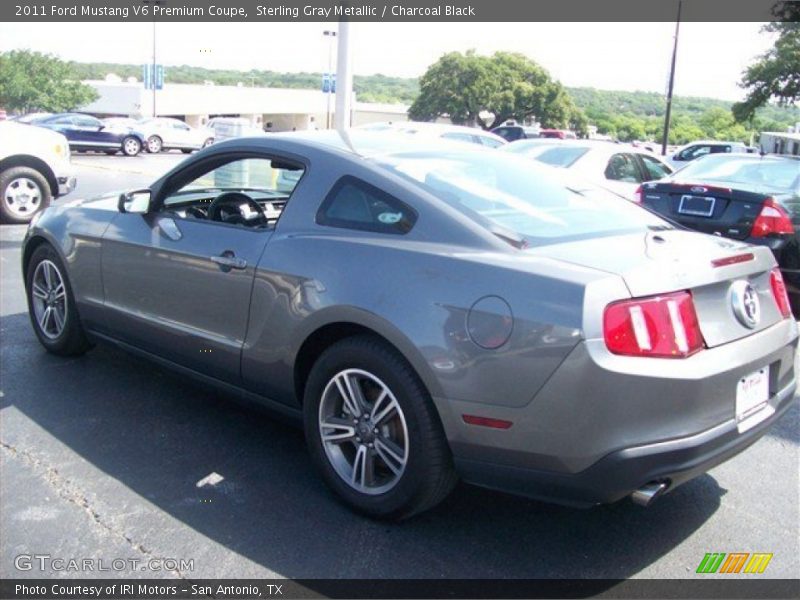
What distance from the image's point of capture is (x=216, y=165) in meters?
4.14

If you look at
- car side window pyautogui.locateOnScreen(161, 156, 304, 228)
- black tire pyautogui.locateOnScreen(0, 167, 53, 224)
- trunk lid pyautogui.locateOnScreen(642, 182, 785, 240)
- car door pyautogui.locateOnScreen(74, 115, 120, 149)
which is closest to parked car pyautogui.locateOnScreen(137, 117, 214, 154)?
car door pyautogui.locateOnScreen(74, 115, 120, 149)

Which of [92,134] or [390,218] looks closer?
[390,218]

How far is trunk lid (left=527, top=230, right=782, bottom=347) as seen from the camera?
110 inches

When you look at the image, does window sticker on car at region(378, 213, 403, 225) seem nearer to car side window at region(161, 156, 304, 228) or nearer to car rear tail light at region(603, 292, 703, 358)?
car side window at region(161, 156, 304, 228)

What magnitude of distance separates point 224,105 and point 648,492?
6672 cm

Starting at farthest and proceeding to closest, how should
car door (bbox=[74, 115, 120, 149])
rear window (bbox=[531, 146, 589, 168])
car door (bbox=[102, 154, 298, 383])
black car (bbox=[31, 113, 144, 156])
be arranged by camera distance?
car door (bbox=[74, 115, 120, 149]), black car (bbox=[31, 113, 144, 156]), rear window (bbox=[531, 146, 589, 168]), car door (bbox=[102, 154, 298, 383])

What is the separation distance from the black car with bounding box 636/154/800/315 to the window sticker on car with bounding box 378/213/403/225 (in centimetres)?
411

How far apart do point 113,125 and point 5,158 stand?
21.8 m

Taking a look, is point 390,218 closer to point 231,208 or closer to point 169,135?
point 231,208

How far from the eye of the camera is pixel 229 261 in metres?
3.72

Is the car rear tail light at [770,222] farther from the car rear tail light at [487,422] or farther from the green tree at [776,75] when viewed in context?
the green tree at [776,75]

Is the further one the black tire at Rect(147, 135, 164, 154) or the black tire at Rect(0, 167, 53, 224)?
the black tire at Rect(147, 135, 164, 154)

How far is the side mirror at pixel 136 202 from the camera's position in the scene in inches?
171

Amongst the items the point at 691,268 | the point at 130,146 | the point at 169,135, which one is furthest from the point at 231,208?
the point at 169,135
